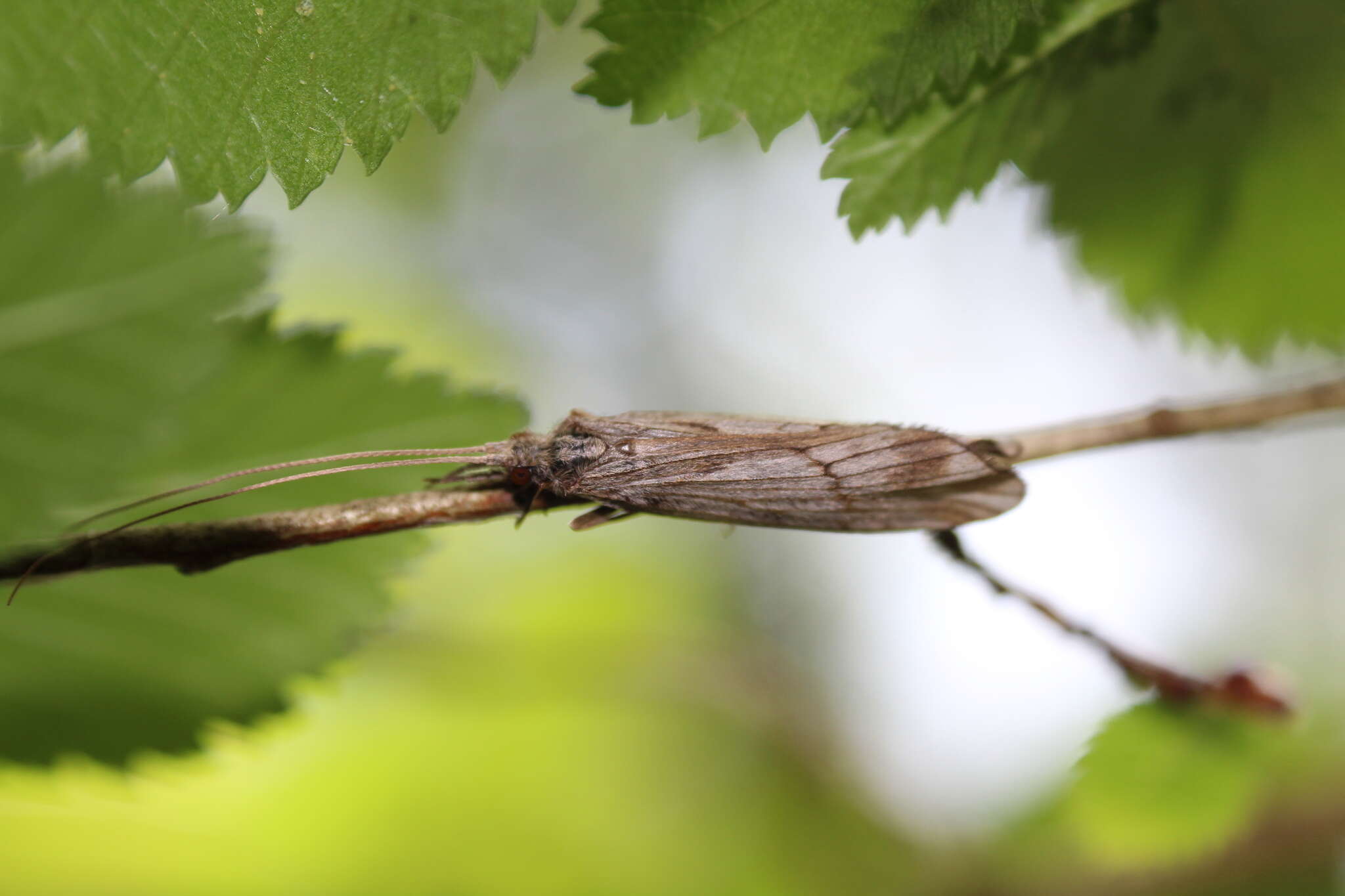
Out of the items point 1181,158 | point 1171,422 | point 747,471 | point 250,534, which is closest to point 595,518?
point 747,471

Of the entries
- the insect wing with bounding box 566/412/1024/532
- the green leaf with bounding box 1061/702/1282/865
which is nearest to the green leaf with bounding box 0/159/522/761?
the insect wing with bounding box 566/412/1024/532

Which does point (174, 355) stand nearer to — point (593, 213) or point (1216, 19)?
point (1216, 19)

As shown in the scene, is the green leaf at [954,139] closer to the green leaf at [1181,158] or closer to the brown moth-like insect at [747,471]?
the green leaf at [1181,158]

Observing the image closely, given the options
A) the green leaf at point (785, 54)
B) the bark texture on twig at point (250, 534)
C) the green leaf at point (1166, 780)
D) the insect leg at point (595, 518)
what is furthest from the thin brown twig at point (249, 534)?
the green leaf at point (1166, 780)

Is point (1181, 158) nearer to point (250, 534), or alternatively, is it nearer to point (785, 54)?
point (785, 54)

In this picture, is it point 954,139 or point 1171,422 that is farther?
point 1171,422
